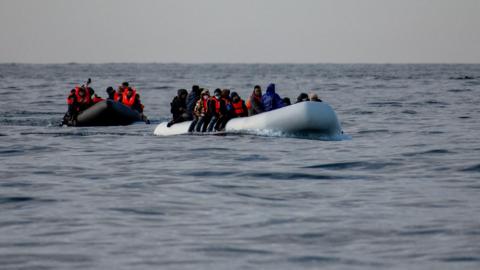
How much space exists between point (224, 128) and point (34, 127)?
357 inches

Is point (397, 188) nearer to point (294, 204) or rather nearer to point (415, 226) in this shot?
point (294, 204)

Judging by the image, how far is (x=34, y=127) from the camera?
32.4 meters

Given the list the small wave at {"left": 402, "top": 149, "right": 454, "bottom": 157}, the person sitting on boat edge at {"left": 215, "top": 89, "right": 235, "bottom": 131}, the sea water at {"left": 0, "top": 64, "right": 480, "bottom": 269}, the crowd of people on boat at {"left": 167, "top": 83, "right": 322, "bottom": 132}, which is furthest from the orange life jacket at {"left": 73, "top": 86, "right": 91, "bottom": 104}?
the small wave at {"left": 402, "top": 149, "right": 454, "bottom": 157}

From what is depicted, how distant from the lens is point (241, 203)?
14.0m

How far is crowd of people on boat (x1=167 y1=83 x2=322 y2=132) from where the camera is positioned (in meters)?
25.4

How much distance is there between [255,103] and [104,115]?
7.55m

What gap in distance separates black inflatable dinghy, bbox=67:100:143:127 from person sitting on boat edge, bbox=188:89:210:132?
18.9 feet

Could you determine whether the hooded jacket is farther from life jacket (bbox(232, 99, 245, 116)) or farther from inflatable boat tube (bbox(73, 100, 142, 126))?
inflatable boat tube (bbox(73, 100, 142, 126))

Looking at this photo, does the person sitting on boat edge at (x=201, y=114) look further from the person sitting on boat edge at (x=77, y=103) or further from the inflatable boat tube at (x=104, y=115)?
the person sitting on boat edge at (x=77, y=103)

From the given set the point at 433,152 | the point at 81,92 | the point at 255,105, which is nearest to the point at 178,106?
the point at 255,105

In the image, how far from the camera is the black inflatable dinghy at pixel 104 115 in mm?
31453

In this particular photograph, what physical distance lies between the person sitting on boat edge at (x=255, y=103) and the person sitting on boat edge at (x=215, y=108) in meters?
0.72

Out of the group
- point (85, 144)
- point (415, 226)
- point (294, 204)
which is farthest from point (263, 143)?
point (415, 226)

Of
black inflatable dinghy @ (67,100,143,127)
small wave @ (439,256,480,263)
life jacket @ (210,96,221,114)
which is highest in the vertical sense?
life jacket @ (210,96,221,114)
